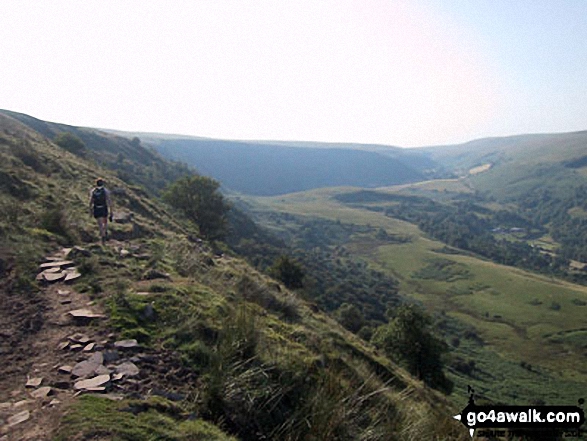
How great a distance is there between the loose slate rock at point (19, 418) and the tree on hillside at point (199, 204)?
119 feet

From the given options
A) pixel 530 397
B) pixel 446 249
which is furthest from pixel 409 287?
pixel 530 397

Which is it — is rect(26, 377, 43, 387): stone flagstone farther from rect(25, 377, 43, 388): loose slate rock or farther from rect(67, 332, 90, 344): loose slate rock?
rect(67, 332, 90, 344): loose slate rock

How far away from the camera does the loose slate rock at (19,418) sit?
4761mm

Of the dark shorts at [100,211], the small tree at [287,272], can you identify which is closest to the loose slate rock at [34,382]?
the dark shorts at [100,211]

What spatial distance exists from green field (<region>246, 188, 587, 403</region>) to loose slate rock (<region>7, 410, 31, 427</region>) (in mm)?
50510

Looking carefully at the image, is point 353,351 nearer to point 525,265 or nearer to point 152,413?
point 152,413

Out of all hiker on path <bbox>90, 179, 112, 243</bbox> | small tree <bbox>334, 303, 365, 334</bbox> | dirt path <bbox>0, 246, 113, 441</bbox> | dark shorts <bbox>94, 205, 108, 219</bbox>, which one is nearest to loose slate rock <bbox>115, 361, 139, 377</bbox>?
dirt path <bbox>0, 246, 113, 441</bbox>

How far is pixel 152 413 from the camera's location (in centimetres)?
513

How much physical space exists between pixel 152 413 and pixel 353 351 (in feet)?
44.6

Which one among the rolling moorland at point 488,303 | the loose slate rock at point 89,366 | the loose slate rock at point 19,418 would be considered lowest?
the rolling moorland at point 488,303

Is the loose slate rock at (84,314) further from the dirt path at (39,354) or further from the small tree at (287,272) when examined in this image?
the small tree at (287,272)

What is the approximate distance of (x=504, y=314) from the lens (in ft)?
369
